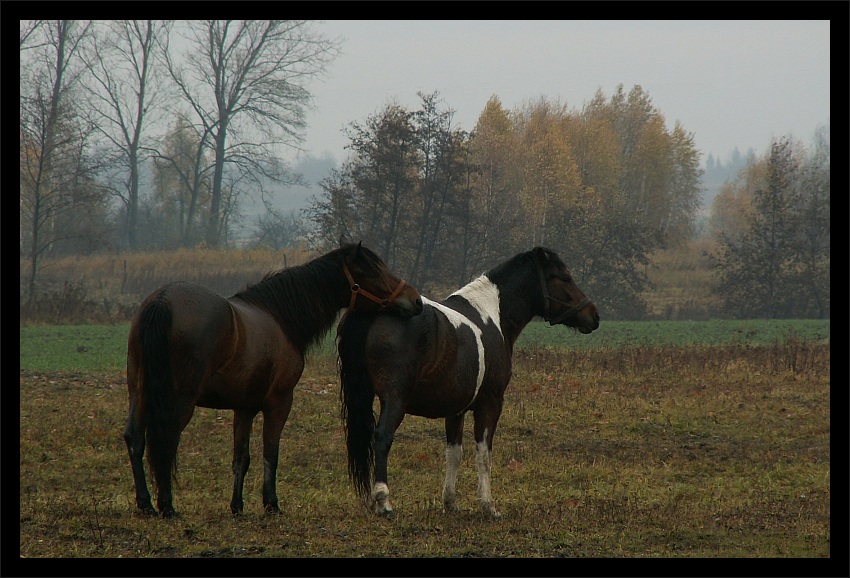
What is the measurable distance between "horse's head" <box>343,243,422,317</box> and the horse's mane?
3 centimetres

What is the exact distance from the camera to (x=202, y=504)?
8.10 m

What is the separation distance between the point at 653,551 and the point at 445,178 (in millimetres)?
35692

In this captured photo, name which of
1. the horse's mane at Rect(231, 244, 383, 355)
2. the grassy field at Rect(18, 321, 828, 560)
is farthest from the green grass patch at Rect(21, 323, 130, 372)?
the horse's mane at Rect(231, 244, 383, 355)

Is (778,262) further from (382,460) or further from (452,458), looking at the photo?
(382,460)

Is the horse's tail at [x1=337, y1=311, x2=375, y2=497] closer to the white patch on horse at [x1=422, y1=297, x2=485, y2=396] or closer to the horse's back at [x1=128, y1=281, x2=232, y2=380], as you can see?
the white patch on horse at [x1=422, y1=297, x2=485, y2=396]

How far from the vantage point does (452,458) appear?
310 inches

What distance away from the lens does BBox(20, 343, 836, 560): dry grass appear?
6.39 metres

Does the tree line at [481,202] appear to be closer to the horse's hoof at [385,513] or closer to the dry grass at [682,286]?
the dry grass at [682,286]

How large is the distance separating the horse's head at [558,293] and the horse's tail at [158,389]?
3.77m

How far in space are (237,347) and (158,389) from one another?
2.34 feet

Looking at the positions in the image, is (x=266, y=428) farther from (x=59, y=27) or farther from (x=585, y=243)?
(x=59, y=27)

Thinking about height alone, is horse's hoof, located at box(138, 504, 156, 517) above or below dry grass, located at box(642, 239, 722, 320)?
below

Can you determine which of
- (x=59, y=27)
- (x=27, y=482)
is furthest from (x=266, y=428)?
(x=59, y=27)

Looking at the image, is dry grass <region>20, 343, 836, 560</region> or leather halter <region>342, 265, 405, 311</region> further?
leather halter <region>342, 265, 405, 311</region>
